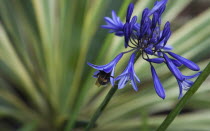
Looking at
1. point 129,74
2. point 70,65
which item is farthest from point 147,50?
point 70,65

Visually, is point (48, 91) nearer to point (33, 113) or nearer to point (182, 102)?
point (33, 113)

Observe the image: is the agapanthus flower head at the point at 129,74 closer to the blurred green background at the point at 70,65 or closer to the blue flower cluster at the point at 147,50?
the blue flower cluster at the point at 147,50

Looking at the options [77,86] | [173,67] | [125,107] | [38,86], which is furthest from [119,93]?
[173,67]

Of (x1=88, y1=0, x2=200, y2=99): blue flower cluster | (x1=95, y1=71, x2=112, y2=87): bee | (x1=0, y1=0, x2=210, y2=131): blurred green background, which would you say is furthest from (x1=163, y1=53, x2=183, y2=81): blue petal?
(x1=0, y1=0, x2=210, y2=131): blurred green background

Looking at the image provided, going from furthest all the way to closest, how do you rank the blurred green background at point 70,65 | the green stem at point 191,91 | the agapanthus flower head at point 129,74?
1. the blurred green background at point 70,65
2. the agapanthus flower head at point 129,74
3. the green stem at point 191,91

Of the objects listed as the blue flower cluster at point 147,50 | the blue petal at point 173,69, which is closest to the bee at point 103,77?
the blue flower cluster at point 147,50

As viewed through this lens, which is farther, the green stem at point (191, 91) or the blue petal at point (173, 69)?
the blue petal at point (173, 69)

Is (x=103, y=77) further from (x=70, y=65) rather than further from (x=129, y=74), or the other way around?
(x=70, y=65)

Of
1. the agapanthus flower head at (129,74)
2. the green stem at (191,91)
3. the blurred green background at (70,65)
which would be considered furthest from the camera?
the blurred green background at (70,65)
